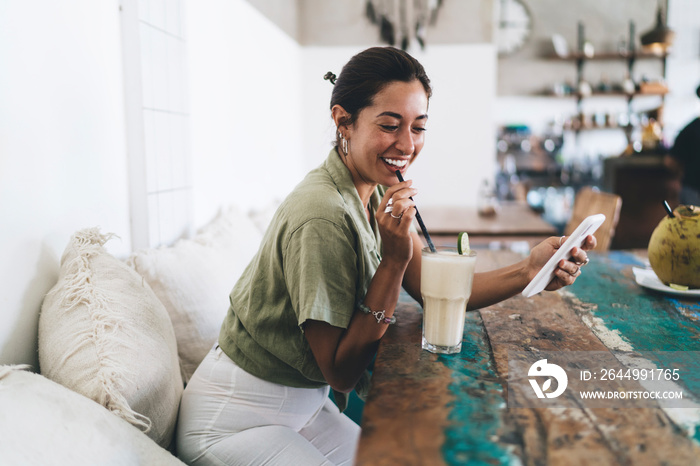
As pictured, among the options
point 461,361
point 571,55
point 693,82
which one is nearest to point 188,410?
point 461,361

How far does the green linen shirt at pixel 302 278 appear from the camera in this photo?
1.06 meters

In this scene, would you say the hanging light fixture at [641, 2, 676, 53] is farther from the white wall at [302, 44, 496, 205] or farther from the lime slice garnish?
the lime slice garnish

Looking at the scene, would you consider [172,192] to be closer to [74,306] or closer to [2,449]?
[74,306]

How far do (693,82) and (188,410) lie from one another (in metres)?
8.55

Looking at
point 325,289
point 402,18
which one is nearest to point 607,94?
point 402,18

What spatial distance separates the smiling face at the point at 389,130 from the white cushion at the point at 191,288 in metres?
0.69

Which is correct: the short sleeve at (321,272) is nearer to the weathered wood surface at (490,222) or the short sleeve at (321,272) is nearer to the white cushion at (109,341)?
the white cushion at (109,341)

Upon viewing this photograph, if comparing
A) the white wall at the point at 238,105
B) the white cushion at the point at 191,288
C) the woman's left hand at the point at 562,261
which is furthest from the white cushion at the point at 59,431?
the white wall at the point at 238,105

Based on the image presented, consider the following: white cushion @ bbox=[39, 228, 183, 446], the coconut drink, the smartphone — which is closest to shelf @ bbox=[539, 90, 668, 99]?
the coconut drink

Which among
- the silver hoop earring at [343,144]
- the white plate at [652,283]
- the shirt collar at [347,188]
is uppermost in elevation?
the silver hoop earring at [343,144]

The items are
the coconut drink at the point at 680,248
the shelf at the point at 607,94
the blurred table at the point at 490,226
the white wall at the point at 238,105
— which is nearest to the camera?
the coconut drink at the point at 680,248

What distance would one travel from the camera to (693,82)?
755cm

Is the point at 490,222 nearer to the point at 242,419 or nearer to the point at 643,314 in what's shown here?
the point at 643,314

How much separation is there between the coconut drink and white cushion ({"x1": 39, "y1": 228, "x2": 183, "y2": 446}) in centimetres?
126
